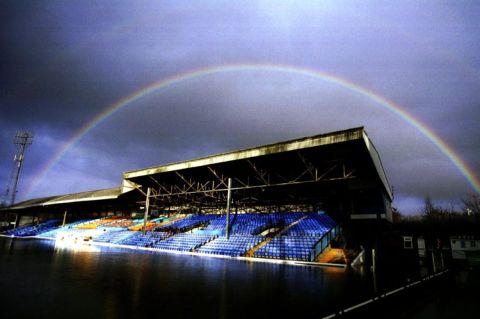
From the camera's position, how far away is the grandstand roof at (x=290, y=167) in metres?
21.7

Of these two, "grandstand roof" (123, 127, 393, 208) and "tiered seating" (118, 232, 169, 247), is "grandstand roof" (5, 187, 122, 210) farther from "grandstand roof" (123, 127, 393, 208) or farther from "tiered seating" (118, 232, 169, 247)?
"tiered seating" (118, 232, 169, 247)

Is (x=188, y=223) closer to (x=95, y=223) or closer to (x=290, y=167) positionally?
(x=290, y=167)

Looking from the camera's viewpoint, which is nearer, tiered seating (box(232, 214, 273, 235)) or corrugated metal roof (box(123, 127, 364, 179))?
corrugated metal roof (box(123, 127, 364, 179))

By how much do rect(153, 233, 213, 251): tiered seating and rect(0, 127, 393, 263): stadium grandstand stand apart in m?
0.13

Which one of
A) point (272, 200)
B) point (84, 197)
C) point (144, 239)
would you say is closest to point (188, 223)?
point (144, 239)

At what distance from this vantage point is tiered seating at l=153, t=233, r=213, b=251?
1117 inches

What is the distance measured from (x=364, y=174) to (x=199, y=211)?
29935mm

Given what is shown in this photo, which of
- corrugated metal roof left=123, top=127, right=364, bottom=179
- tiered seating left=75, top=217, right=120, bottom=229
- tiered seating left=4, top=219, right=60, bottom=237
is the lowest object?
tiered seating left=4, top=219, right=60, bottom=237

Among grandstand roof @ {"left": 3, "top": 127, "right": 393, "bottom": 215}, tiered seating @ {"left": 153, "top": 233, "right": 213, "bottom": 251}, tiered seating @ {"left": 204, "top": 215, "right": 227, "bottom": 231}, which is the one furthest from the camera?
tiered seating @ {"left": 204, "top": 215, "right": 227, "bottom": 231}

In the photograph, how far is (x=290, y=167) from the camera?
90.1ft

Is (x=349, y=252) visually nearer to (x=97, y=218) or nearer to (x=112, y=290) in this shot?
(x=112, y=290)

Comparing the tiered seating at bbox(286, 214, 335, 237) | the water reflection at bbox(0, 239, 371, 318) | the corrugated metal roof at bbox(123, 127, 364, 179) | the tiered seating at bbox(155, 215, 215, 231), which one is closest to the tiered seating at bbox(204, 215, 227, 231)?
Result: the tiered seating at bbox(155, 215, 215, 231)

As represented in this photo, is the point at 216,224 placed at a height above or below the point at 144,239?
above

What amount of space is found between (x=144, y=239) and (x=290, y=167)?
2164cm
